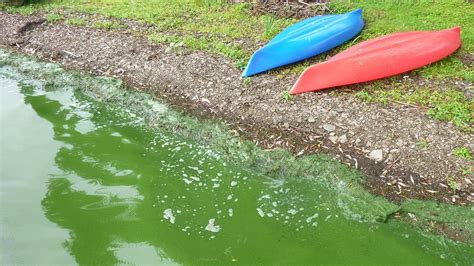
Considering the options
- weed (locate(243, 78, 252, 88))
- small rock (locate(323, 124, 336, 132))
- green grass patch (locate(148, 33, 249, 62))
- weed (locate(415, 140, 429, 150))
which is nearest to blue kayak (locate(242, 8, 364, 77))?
weed (locate(243, 78, 252, 88))

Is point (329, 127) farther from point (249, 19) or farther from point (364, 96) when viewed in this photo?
point (249, 19)

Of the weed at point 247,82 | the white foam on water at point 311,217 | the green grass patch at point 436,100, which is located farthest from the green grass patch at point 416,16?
the white foam on water at point 311,217

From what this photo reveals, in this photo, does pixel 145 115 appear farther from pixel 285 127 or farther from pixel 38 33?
pixel 38 33

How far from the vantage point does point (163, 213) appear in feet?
10.7

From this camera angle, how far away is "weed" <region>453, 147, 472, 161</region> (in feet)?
11.0

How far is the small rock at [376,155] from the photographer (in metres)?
3.49

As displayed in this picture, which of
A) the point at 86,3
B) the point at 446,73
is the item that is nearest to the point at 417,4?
the point at 446,73

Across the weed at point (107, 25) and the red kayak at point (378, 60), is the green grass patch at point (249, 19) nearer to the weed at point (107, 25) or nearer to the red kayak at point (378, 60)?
the weed at point (107, 25)

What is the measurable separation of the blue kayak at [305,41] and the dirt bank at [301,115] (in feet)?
0.60

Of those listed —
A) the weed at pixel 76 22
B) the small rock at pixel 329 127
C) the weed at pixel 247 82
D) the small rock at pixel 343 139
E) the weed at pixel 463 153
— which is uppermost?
the weed at pixel 76 22

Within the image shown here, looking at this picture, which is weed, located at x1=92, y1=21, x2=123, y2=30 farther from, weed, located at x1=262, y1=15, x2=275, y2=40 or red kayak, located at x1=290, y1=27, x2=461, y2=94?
red kayak, located at x1=290, y1=27, x2=461, y2=94

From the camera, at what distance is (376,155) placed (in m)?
3.52

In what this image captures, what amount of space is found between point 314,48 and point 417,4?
2269 mm

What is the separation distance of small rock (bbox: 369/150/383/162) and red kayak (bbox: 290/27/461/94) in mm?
955
